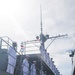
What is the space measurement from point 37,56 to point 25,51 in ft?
2.51

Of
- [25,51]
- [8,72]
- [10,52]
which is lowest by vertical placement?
[8,72]

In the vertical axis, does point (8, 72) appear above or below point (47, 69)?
below

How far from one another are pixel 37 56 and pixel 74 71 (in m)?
2.79

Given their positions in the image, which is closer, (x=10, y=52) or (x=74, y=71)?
(x=10, y=52)

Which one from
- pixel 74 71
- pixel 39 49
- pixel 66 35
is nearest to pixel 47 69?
pixel 39 49

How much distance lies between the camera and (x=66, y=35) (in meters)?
24.5

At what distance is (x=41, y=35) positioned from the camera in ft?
76.8

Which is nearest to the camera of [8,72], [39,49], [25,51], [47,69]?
[8,72]

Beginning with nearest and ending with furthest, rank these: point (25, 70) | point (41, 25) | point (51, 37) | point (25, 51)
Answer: point (25, 70), point (25, 51), point (41, 25), point (51, 37)

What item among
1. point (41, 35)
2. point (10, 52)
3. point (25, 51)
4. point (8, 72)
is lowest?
point (8, 72)

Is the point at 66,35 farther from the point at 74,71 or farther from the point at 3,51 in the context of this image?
the point at 3,51

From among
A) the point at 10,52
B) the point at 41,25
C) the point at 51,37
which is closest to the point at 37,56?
the point at 10,52

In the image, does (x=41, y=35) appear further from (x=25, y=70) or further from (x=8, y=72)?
(x=8, y=72)

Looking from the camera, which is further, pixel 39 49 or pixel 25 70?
pixel 39 49
